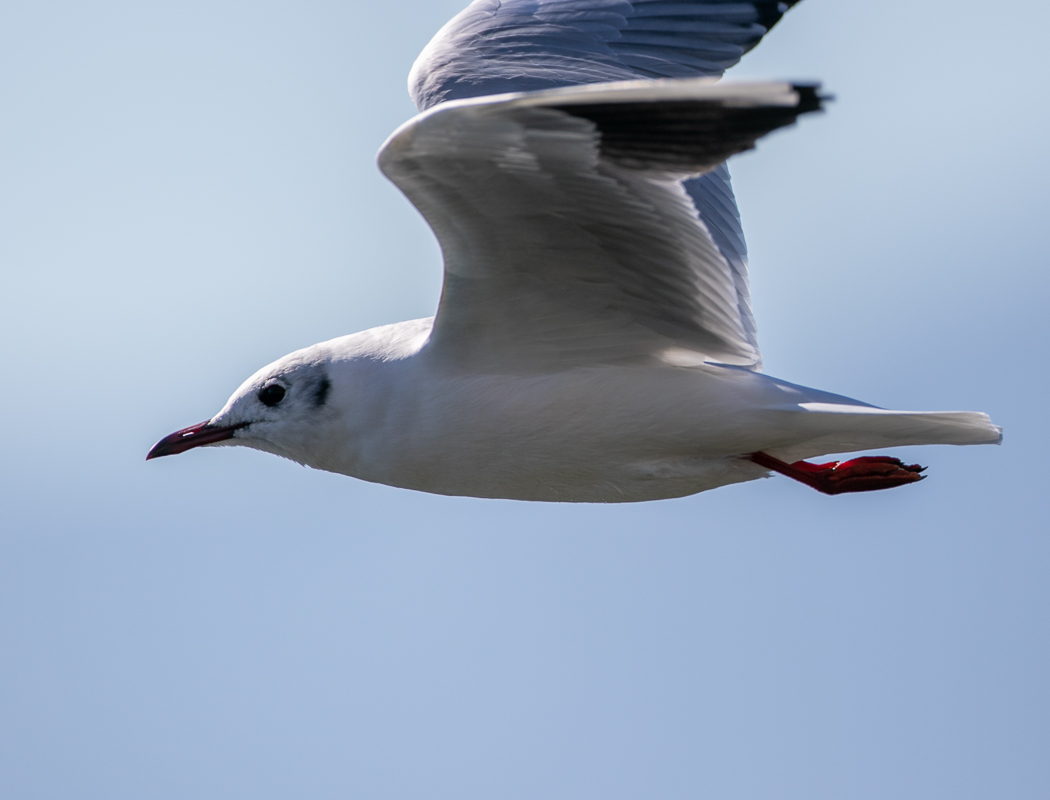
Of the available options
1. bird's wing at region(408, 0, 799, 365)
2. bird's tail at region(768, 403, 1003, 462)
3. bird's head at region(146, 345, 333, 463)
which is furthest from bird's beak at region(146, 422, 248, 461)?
bird's tail at region(768, 403, 1003, 462)

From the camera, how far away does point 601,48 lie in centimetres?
516

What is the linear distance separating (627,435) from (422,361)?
0.64 meters

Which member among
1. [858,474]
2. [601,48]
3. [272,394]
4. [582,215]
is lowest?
[858,474]

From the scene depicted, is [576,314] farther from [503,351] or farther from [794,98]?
[794,98]

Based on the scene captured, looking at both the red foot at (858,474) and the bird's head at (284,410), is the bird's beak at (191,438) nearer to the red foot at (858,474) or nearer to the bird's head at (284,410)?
the bird's head at (284,410)

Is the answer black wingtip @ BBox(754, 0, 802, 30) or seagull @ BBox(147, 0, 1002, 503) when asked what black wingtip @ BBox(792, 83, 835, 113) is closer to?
seagull @ BBox(147, 0, 1002, 503)

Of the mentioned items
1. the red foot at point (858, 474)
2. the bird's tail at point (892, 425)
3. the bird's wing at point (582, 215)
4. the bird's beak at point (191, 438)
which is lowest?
the red foot at point (858, 474)

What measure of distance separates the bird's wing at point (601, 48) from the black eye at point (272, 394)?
43.0 inches

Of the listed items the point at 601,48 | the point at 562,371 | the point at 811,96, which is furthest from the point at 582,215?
the point at 601,48

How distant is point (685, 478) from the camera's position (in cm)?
421

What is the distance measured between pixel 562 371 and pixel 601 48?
1640 millimetres

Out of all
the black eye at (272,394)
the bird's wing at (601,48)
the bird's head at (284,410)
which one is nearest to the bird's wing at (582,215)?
the bird's head at (284,410)

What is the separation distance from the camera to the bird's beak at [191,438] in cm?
445

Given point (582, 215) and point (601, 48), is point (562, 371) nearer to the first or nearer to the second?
point (582, 215)
